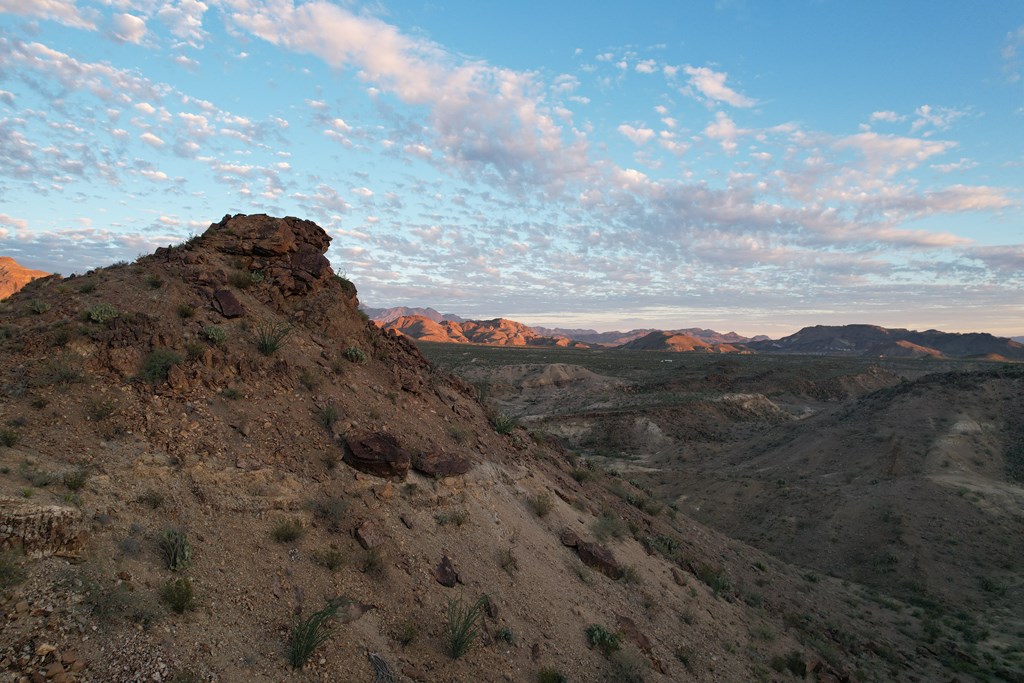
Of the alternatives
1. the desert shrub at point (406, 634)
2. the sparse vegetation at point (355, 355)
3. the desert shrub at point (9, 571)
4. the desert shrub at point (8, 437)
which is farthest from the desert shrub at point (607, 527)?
the desert shrub at point (8, 437)

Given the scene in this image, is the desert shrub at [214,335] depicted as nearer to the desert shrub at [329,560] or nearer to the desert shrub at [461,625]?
the desert shrub at [329,560]

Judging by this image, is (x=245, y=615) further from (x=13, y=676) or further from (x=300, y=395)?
(x=300, y=395)

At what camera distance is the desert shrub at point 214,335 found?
8773 millimetres

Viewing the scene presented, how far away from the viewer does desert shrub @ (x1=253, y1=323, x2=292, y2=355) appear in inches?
364

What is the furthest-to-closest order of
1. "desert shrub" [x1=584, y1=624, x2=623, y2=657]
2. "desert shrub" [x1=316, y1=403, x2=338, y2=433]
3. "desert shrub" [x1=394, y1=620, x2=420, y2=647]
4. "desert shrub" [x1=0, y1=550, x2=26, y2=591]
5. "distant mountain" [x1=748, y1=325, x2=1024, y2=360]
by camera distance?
1. "distant mountain" [x1=748, y1=325, x2=1024, y2=360]
2. "desert shrub" [x1=316, y1=403, x2=338, y2=433]
3. "desert shrub" [x1=584, y1=624, x2=623, y2=657]
4. "desert shrub" [x1=394, y1=620, x2=420, y2=647]
5. "desert shrub" [x1=0, y1=550, x2=26, y2=591]

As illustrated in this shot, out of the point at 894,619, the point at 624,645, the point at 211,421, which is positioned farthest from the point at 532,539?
the point at 894,619

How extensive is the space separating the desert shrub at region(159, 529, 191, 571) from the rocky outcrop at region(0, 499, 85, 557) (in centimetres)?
69

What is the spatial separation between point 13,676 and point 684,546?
40.6 feet

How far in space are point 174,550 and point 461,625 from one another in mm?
3325

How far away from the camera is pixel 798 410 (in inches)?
1892

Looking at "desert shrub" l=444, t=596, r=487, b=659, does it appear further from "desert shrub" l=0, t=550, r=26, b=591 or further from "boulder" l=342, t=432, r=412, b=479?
"desert shrub" l=0, t=550, r=26, b=591

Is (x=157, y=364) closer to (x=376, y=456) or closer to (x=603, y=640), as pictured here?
(x=376, y=456)

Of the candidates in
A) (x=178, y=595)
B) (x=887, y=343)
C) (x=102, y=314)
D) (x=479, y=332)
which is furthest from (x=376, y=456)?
(x=887, y=343)

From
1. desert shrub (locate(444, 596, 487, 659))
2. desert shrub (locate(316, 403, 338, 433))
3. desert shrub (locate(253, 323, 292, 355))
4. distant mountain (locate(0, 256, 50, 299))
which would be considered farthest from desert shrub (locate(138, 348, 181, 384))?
distant mountain (locate(0, 256, 50, 299))
